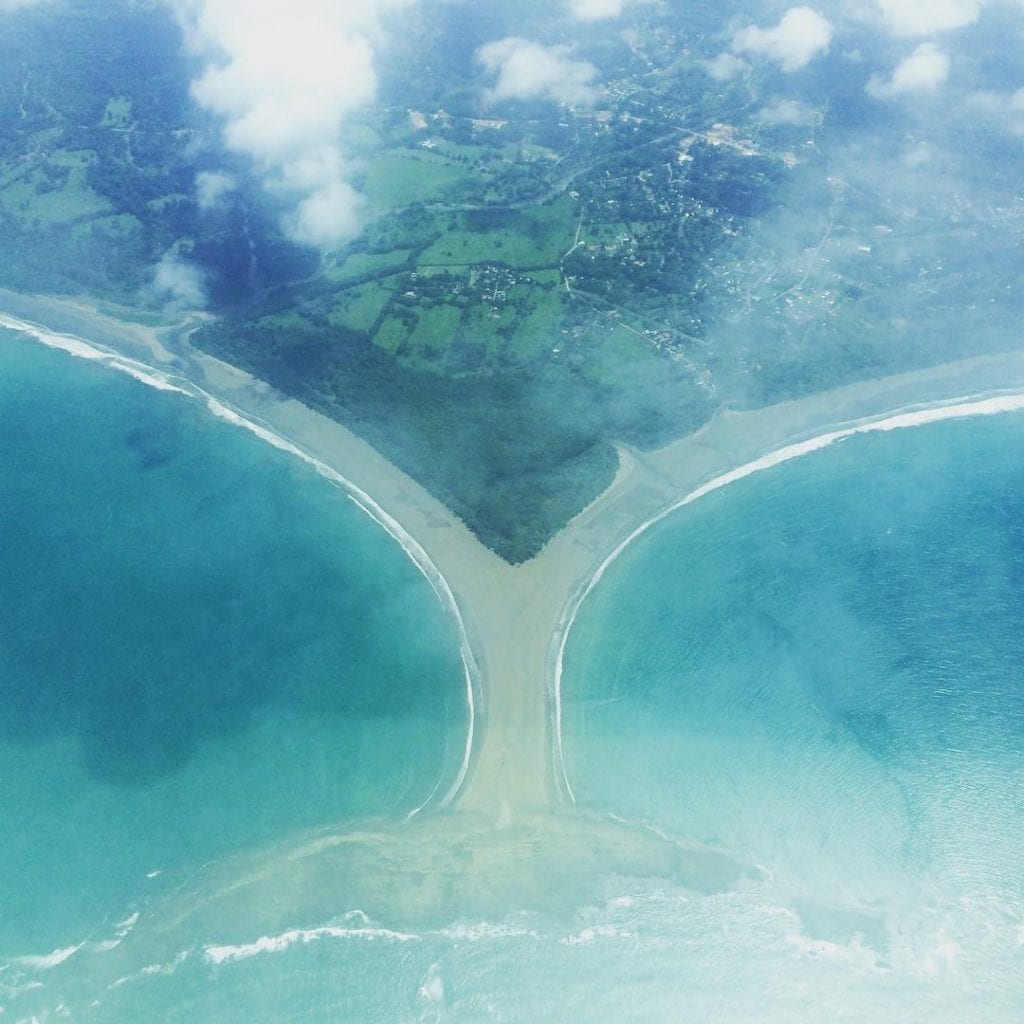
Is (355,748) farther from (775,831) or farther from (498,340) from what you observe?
(498,340)

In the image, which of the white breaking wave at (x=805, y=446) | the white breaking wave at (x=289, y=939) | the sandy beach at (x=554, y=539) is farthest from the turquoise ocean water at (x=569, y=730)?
the sandy beach at (x=554, y=539)

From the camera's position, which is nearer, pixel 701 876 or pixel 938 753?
pixel 701 876

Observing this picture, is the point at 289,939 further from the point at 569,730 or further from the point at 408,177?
the point at 408,177

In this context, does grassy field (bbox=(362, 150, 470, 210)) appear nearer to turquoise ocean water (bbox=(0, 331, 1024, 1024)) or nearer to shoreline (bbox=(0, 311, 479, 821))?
shoreline (bbox=(0, 311, 479, 821))

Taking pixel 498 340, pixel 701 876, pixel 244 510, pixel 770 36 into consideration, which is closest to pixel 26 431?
pixel 244 510

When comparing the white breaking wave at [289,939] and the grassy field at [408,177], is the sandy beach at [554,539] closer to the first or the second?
the white breaking wave at [289,939]

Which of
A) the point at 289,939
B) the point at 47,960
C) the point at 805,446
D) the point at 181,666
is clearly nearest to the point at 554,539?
the point at 805,446

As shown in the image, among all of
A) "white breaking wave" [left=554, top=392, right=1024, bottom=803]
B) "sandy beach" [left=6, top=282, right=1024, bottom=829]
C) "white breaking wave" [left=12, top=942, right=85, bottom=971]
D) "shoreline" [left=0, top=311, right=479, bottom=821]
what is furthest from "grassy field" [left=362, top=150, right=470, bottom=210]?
"white breaking wave" [left=12, top=942, right=85, bottom=971]
